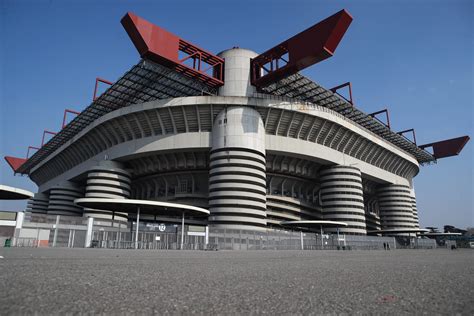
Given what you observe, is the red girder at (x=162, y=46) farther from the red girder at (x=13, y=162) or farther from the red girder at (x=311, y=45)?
the red girder at (x=13, y=162)

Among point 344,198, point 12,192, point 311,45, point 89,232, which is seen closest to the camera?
point 12,192

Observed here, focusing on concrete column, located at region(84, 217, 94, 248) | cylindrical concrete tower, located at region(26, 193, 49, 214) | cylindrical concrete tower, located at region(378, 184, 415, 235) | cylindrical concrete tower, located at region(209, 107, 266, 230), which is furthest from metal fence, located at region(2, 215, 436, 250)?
cylindrical concrete tower, located at region(26, 193, 49, 214)

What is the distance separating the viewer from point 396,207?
A: 66812 mm

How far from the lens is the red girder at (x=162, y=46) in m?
33.5

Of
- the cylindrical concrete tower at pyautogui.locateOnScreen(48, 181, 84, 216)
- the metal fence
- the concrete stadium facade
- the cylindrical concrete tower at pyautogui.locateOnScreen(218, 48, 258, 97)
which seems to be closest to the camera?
the metal fence

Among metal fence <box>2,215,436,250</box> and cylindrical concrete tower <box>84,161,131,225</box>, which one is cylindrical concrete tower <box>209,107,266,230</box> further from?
cylindrical concrete tower <box>84,161,131,225</box>

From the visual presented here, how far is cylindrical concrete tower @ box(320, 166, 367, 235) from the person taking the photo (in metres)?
51.2

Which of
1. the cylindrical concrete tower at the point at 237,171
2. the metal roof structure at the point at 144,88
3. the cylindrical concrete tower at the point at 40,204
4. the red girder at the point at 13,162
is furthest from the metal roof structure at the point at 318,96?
the red girder at the point at 13,162

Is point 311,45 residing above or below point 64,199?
above

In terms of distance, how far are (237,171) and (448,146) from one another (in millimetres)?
63467

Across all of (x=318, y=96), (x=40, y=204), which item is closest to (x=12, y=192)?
(x=318, y=96)

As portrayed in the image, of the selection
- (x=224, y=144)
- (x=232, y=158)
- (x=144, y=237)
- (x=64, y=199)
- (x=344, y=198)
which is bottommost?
(x=144, y=237)

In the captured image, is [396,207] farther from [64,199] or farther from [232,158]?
[64,199]

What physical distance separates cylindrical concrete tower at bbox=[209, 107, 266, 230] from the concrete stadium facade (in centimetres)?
13
